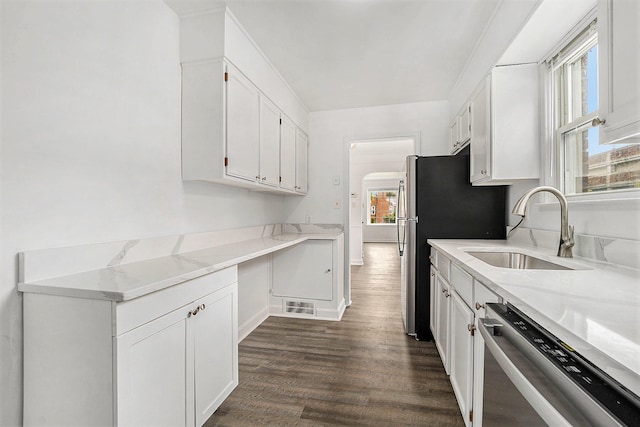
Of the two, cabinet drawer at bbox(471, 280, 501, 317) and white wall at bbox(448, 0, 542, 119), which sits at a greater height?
white wall at bbox(448, 0, 542, 119)

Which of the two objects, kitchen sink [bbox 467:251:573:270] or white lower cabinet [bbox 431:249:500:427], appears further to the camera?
kitchen sink [bbox 467:251:573:270]

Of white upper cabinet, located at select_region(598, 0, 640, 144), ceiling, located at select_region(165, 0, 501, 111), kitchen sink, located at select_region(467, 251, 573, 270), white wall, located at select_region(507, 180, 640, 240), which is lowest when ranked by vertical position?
kitchen sink, located at select_region(467, 251, 573, 270)

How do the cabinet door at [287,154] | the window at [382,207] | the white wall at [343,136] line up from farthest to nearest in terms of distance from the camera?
1. the window at [382,207]
2. the white wall at [343,136]
3. the cabinet door at [287,154]

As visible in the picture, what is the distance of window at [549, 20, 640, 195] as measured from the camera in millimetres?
1473

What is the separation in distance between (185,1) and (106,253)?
158cm

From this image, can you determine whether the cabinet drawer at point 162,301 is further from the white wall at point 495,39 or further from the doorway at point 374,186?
the doorway at point 374,186

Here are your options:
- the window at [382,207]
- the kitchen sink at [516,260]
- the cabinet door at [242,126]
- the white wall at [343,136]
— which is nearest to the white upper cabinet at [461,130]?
the white wall at [343,136]

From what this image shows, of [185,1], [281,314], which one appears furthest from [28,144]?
[281,314]

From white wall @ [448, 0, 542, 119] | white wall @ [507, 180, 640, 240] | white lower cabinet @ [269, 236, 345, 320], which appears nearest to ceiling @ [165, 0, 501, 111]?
white wall @ [448, 0, 542, 119]

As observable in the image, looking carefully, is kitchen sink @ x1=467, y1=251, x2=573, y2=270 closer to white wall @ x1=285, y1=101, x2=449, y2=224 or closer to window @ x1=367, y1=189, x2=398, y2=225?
white wall @ x1=285, y1=101, x2=449, y2=224

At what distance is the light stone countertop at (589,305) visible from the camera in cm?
53

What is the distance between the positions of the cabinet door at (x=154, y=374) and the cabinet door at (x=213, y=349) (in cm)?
8

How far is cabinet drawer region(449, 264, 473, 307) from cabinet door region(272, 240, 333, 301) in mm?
1624

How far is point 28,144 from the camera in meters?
1.18
